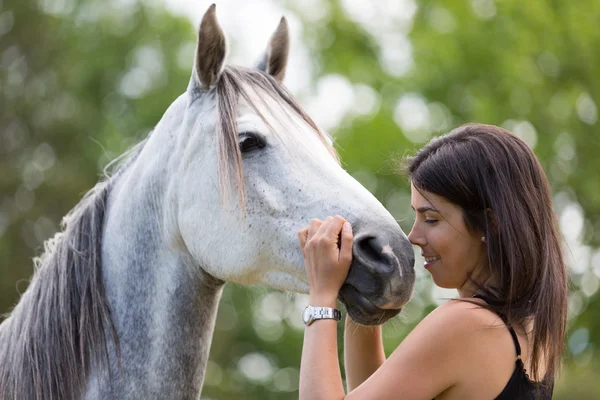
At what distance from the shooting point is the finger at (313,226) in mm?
2730

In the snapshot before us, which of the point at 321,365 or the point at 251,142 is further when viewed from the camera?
the point at 251,142

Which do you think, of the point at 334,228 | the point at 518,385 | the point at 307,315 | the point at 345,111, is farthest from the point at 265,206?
the point at 345,111

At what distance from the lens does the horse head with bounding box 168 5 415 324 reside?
8.84 ft

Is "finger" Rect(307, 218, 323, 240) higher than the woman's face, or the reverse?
"finger" Rect(307, 218, 323, 240)

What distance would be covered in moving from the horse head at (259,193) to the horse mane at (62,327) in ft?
1.25

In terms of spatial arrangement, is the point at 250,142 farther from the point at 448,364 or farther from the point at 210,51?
the point at 448,364

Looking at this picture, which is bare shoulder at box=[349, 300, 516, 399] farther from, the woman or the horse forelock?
the horse forelock

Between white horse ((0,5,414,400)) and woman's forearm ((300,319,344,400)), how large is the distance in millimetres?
202

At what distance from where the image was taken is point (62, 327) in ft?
9.68

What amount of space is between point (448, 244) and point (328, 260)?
1.36ft

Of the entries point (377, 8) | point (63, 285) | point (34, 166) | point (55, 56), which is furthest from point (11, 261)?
point (63, 285)

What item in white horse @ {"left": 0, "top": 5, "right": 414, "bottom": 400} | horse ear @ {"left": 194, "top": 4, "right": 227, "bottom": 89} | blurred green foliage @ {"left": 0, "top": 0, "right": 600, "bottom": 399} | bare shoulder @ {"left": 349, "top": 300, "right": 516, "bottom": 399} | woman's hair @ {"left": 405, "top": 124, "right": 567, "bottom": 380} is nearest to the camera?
bare shoulder @ {"left": 349, "top": 300, "right": 516, "bottom": 399}

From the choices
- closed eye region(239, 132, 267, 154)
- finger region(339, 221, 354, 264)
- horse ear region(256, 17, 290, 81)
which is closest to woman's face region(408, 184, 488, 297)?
finger region(339, 221, 354, 264)

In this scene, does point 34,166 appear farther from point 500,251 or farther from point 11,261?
point 500,251
